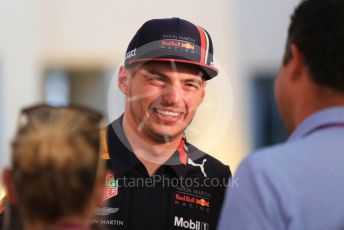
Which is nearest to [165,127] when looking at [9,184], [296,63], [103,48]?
[296,63]

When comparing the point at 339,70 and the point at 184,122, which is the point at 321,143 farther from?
the point at 184,122

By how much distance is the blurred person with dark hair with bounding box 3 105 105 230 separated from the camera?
1680mm

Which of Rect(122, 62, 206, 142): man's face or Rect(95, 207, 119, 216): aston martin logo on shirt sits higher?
Rect(122, 62, 206, 142): man's face

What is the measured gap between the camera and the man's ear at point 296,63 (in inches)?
75.7

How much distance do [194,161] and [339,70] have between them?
996 mm

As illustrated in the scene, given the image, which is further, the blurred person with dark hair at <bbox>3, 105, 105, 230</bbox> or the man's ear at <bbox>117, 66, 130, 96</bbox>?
the man's ear at <bbox>117, 66, 130, 96</bbox>

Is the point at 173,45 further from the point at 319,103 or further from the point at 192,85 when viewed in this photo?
the point at 319,103


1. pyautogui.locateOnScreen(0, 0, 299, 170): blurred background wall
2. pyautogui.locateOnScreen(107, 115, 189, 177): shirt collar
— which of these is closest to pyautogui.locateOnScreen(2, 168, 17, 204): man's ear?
pyautogui.locateOnScreen(107, 115, 189, 177): shirt collar

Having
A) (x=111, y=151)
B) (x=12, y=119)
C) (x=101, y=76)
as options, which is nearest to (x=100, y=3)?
(x=101, y=76)

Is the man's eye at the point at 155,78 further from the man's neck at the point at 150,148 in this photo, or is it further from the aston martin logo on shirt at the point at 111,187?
the aston martin logo on shirt at the point at 111,187

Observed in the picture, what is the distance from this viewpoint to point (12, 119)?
9438mm

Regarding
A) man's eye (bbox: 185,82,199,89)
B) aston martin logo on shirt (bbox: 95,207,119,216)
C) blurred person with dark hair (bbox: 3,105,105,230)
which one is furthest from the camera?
man's eye (bbox: 185,82,199,89)

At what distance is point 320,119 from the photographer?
1867mm

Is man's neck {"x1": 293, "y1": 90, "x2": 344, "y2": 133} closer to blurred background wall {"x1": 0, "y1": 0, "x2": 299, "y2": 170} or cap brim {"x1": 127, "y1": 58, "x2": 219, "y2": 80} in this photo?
cap brim {"x1": 127, "y1": 58, "x2": 219, "y2": 80}
